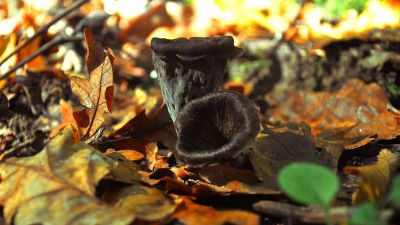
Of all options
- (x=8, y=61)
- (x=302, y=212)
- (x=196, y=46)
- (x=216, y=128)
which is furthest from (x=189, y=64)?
(x=8, y=61)

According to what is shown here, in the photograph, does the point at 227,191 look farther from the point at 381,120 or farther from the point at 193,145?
the point at 381,120

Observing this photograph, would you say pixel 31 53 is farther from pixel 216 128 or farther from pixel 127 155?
pixel 216 128

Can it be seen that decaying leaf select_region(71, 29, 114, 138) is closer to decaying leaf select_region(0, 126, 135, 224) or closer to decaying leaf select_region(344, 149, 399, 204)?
decaying leaf select_region(0, 126, 135, 224)

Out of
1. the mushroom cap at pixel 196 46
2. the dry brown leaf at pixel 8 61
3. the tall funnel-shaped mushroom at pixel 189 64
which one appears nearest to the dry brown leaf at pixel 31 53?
the dry brown leaf at pixel 8 61

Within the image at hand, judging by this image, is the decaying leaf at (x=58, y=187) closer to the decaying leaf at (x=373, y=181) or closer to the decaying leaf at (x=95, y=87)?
the decaying leaf at (x=95, y=87)

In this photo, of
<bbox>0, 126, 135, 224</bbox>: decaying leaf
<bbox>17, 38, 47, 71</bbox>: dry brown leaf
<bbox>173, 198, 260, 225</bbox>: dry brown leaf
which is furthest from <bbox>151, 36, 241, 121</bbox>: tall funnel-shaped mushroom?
<bbox>17, 38, 47, 71</bbox>: dry brown leaf

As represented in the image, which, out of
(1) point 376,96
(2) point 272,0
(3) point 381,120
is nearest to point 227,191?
(3) point 381,120
